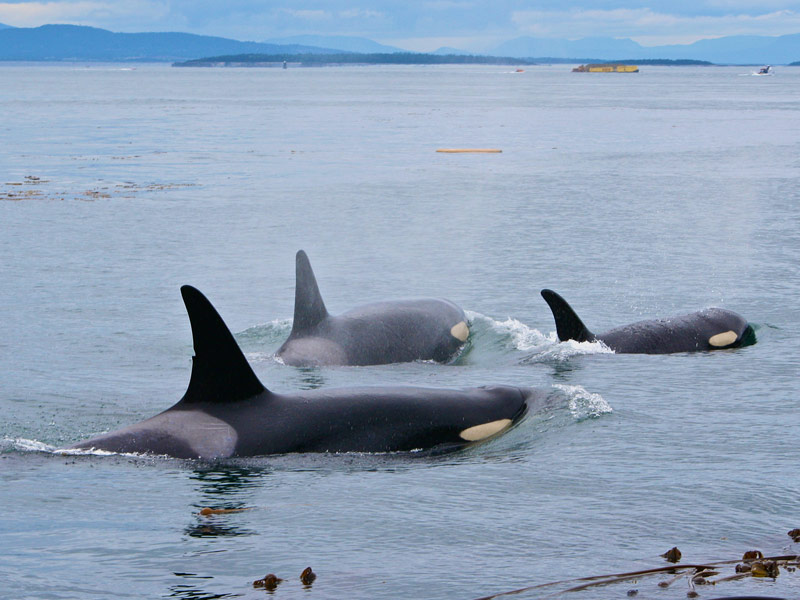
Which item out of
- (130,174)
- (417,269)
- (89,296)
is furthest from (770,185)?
(89,296)

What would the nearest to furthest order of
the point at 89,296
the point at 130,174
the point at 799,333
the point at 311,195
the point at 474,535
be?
the point at 474,535 → the point at 799,333 → the point at 89,296 → the point at 311,195 → the point at 130,174

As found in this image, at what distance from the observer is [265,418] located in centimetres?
894

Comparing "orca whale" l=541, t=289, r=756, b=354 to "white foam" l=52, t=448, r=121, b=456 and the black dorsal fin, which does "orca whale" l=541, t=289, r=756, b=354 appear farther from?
"white foam" l=52, t=448, r=121, b=456

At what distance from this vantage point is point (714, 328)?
1420cm

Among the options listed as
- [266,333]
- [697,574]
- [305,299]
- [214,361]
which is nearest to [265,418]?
[214,361]

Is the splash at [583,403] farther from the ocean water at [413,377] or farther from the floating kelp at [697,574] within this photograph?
the floating kelp at [697,574]

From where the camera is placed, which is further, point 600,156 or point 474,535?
point 600,156

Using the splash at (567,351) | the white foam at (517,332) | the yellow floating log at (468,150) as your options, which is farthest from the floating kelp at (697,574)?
the yellow floating log at (468,150)

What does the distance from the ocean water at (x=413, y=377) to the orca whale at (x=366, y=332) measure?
33cm

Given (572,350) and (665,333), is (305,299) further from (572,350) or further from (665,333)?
(665,333)

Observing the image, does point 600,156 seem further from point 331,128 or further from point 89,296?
point 89,296

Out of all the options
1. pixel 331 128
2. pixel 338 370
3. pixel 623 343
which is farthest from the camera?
pixel 331 128

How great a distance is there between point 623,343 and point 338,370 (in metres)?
3.41

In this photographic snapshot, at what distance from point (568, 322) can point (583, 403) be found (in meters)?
2.79
